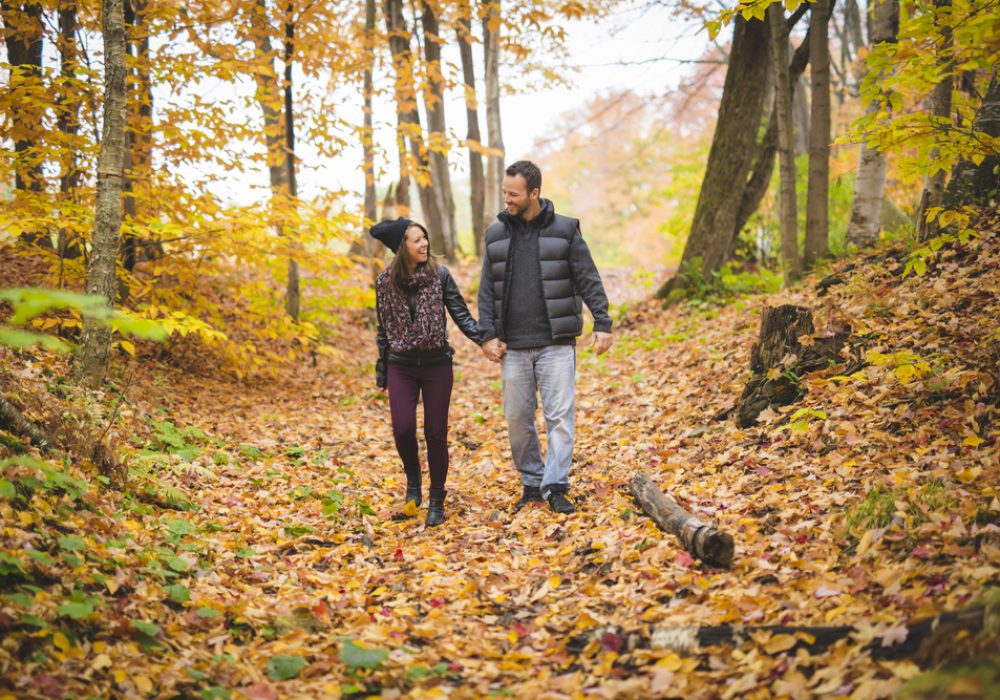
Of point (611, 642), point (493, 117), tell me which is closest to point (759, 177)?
point (493, 117)

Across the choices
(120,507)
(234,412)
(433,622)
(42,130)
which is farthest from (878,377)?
Result: (42,130)

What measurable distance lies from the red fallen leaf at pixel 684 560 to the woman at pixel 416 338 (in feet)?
6.14

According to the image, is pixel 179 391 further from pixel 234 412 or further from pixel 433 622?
pixel 433 622

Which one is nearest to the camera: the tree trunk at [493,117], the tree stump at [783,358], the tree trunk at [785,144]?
the tree stump at [783,358]

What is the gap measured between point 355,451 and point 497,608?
3.55 meters

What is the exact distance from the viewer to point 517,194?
4.78 meters

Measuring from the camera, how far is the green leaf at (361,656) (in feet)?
9.45

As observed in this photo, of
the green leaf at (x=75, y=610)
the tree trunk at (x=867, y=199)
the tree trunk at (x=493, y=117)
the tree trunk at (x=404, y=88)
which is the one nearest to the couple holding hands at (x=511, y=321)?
the green leaf at (x=75, y=610)

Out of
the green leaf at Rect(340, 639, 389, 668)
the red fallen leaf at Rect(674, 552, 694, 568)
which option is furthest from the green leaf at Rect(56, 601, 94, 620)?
the red fallen leaf at Rect(674, 552, 694, 568)

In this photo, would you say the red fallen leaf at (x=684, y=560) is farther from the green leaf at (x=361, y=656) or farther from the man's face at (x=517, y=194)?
the man's face at (x=517, y=194)

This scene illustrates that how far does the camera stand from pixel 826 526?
3.63 metres

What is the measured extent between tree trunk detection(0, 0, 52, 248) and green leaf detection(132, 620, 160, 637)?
A: 4457mm

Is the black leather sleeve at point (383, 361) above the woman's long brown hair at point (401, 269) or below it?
below

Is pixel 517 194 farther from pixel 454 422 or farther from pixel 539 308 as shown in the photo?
pixel 454 422
